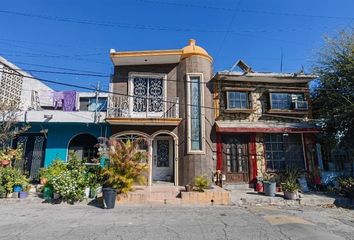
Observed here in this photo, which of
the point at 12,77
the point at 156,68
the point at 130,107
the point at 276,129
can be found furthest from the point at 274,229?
the point at 12,77

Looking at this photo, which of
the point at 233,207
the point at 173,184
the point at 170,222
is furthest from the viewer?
the point at 173,184

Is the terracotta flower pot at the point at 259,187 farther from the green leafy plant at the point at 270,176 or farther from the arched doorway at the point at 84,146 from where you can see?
the arched doorway at the point at 84,146

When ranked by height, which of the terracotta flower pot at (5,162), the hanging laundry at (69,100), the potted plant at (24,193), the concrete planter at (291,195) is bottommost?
the concrete planter at (291,195)

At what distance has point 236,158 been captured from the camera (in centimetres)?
1362

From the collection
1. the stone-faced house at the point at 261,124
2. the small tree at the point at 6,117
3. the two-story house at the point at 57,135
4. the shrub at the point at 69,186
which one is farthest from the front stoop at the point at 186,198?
the small tree at the point at 6,117

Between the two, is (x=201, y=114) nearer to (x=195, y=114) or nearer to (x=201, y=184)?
(x=195, y=114)

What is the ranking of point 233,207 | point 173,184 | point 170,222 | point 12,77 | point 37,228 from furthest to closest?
point 12,77
point 173,184
point 233,207
point 170,222
point 37,228

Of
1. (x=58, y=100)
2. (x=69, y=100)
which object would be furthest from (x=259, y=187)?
(x=58, y=100)

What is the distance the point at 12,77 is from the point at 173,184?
12106mm

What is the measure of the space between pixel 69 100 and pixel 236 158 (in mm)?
10032

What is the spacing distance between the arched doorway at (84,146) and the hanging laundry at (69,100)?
190 cm

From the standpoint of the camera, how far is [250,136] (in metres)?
13.8

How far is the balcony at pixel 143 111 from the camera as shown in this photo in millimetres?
12719

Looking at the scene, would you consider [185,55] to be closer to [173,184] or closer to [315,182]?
[173,184]
